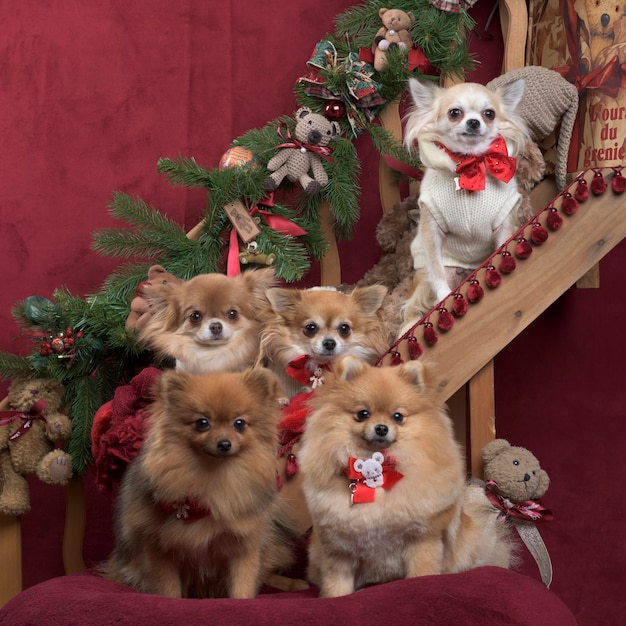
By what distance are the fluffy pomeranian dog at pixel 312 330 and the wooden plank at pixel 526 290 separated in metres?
0.16

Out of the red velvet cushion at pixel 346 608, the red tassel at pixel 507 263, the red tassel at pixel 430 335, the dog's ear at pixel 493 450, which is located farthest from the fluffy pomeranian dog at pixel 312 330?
the red velvet cushion at pixel 346 608

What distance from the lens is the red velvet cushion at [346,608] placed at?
1.54m

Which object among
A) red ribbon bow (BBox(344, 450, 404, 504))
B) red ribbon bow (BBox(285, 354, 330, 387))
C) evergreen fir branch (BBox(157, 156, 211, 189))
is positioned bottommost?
red ribbon bow (BBox(344, 450, 404, 504))

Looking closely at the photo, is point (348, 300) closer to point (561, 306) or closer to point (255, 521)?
point (255, 521)

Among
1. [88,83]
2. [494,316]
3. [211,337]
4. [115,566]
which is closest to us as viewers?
[115,566]

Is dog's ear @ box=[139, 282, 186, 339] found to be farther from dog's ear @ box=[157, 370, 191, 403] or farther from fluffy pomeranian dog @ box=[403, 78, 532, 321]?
fluffy pomeranian dog @ box=[403, 78, 532, 321]

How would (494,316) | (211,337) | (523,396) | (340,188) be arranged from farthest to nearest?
(523,396) < (340,188) < (494,316) < (211,337)

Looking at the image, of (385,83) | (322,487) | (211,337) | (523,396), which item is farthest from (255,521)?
(523,396)

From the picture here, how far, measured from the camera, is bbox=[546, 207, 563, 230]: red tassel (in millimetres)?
2293

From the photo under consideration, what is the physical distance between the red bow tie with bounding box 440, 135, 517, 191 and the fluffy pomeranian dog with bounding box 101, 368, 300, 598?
0.95m

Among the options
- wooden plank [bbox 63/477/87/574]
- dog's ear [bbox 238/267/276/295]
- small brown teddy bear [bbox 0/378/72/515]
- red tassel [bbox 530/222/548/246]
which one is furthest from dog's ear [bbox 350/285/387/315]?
wooden plank [bbox 63/477/87/574]

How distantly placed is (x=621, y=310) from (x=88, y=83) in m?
2.18

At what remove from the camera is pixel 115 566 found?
1.96 meters

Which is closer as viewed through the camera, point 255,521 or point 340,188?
point 255,521
